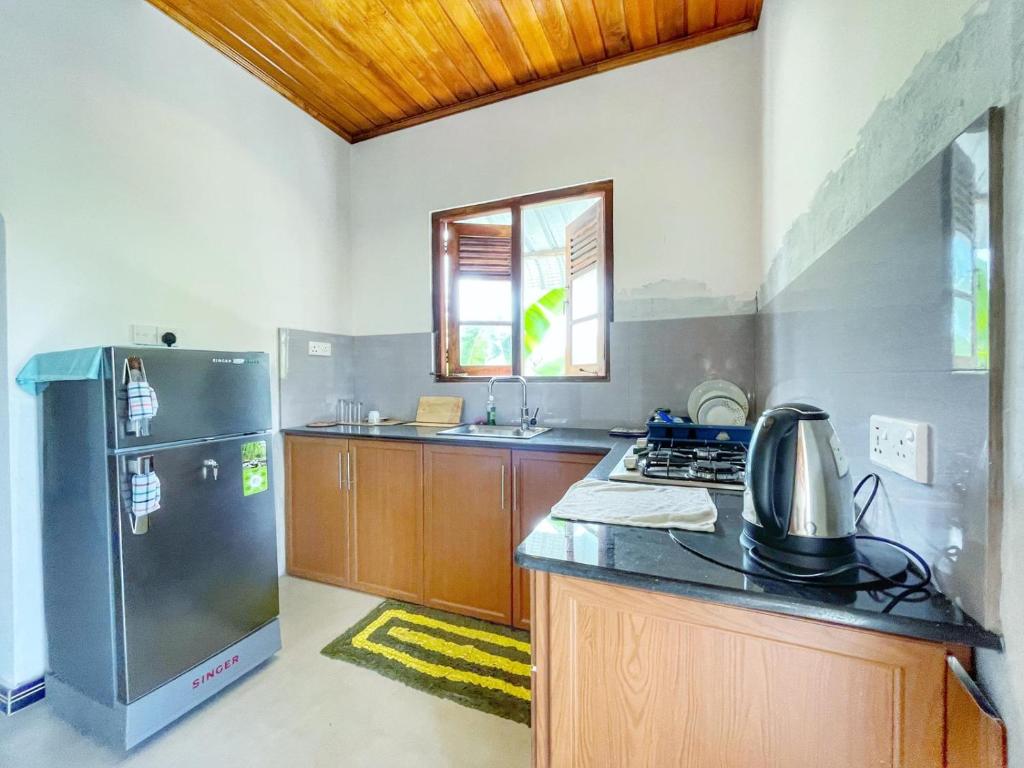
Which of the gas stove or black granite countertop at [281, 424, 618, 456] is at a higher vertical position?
the gas stove

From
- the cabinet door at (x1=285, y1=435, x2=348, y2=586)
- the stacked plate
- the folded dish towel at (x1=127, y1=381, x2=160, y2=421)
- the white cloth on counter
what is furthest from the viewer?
the cabinet door at (x1=285, y1=435, x2=348, y2=586)

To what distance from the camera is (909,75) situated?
2.36 ft

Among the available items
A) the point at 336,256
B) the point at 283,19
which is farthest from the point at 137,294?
the point at 283,19

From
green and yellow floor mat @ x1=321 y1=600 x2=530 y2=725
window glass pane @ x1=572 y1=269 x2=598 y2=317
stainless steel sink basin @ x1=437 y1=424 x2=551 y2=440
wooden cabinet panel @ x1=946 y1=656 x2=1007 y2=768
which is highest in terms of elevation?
window glass pane @ x1=572 y1=269 x2=598 y2=317

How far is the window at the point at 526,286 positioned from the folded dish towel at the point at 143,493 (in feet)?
5.35

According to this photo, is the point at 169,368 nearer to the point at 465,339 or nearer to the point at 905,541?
the point at 465,339

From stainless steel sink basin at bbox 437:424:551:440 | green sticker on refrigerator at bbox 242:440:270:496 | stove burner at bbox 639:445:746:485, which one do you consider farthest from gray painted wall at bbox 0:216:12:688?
stove burner at bbox 639:445:746:485

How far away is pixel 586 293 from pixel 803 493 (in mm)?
1995

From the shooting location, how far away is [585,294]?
8.35 ft

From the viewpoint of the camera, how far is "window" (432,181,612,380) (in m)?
2.48

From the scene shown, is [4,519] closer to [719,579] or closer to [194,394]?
[194,394]

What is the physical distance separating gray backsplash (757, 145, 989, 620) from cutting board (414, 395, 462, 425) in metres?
1.98

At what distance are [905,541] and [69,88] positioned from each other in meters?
2.97

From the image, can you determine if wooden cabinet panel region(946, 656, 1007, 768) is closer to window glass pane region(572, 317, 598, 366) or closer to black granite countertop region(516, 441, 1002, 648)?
black granite countertop region(516, 441, 1002, 648)
